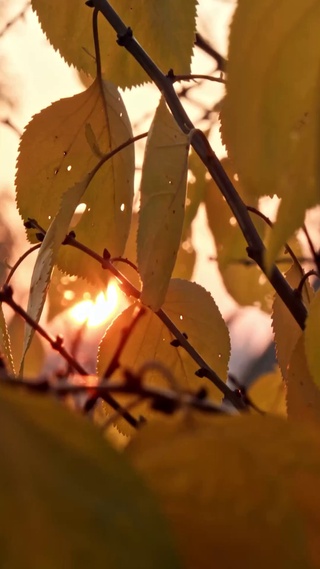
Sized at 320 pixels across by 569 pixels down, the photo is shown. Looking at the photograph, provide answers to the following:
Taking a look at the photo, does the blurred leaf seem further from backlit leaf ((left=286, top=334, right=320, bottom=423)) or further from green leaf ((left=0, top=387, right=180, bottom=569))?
green leaf ((left=0, top=387, right=180, bottom=569))

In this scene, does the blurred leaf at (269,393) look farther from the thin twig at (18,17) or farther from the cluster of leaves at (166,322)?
the thin twig at (18,17)

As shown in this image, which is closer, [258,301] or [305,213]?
[305,213]

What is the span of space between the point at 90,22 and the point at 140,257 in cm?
16

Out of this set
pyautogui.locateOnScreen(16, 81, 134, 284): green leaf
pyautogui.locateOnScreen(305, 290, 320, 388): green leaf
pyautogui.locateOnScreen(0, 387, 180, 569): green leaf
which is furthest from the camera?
pyautogui.locateOnScreen(16, 81, 134, 284): green leaf

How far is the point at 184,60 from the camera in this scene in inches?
12.9

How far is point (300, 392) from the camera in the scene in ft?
0.78

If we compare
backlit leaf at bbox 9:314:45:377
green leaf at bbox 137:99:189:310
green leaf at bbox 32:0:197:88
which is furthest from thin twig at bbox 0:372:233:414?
backlit leaf at bbox 9:314:45:377

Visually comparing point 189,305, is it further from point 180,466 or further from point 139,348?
point 180,466

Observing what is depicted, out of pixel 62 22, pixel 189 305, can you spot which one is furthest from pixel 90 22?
pixel 189 305

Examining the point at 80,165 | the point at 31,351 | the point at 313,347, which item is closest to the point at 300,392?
the point at 313,347

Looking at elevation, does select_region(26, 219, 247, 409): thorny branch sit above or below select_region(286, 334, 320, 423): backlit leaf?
above

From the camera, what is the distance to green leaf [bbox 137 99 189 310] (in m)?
0.23

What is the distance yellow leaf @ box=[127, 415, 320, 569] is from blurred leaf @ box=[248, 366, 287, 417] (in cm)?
30

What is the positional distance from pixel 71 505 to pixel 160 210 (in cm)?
14
